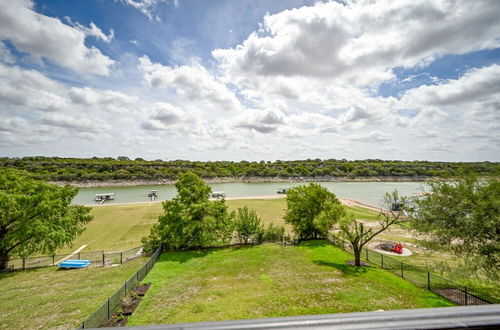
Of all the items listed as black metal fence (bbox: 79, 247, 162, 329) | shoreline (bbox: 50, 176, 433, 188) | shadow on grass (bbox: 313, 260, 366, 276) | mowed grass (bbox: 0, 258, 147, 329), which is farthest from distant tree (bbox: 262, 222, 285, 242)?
shoreline (bbox: 50, 176, 433, 188)

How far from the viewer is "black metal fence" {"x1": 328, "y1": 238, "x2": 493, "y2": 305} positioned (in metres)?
13.8

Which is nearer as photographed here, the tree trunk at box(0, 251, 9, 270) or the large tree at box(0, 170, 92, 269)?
the large tree at box(0, 170, 92, 269)

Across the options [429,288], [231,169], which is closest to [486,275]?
[429,288]

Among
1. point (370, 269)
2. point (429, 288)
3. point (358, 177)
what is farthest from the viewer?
point (358, 177)

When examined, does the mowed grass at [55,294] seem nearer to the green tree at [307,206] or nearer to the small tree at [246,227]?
the small tree at [246,227]

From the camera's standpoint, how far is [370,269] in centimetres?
1836

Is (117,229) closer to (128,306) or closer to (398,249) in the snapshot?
(128,306)

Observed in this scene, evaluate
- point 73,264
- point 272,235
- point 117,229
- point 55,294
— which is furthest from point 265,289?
point 117,229

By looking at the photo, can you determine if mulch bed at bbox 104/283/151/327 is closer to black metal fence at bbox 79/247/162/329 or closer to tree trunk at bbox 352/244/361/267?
black metal fence at bbox 79/247/162/329

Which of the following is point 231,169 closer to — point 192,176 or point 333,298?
point 192,176

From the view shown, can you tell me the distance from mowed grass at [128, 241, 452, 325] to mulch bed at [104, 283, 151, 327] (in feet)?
1.22

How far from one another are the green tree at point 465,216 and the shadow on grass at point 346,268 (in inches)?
206

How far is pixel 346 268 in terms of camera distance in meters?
18.7

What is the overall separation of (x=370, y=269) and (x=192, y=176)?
18744mm
